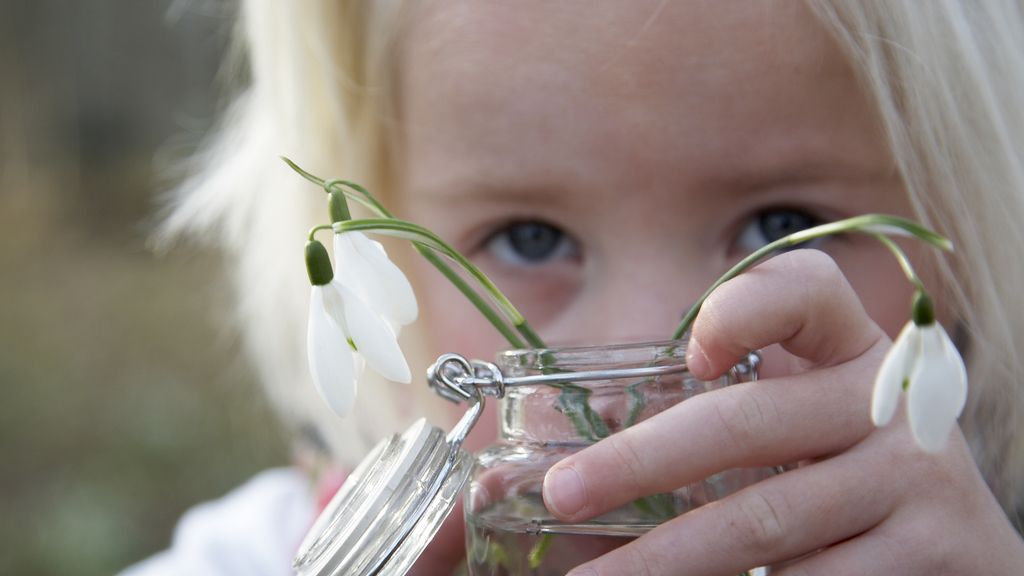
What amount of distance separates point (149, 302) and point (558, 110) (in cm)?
246

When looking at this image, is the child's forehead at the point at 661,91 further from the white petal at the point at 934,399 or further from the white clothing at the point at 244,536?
the white clothing at the point at 244,536

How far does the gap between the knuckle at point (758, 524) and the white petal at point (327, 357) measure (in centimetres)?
20

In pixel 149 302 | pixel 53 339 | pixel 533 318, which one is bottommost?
pixel 533 318

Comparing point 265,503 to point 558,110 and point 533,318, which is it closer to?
point 533,318

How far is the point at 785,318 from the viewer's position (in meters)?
0.52

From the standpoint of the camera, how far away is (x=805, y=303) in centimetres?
52

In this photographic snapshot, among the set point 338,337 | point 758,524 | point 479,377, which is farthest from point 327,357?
point 758,524

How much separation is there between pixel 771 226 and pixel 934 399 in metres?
0.44

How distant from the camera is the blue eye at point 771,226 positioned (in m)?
0.79

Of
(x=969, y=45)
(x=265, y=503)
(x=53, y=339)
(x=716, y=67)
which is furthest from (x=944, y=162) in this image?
(x=53, y=339)

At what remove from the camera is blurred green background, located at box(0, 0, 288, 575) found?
214 cm

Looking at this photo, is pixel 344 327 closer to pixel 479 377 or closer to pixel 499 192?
pixel 479 377

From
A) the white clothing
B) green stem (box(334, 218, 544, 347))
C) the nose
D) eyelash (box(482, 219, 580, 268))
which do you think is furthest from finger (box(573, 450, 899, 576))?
the white clothing

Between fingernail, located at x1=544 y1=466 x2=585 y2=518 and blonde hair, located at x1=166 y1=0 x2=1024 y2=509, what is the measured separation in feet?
1.33
